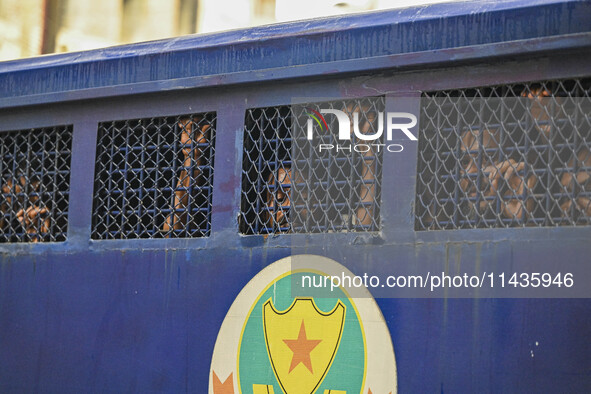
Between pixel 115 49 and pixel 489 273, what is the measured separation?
9.27ft

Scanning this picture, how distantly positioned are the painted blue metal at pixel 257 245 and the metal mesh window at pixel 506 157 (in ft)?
0.28

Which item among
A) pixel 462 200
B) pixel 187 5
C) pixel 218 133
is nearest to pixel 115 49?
pixel 218 133

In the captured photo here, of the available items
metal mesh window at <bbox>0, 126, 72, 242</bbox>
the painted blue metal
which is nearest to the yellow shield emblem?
the painted blue metal

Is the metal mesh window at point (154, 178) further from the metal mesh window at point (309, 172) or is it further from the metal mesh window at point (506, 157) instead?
the metal mesh window at point (506, 157)

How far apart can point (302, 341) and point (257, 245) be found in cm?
59

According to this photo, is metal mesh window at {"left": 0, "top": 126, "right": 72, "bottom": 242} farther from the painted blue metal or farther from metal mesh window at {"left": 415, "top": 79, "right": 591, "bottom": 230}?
metal mesh window at {"left": 415, "top": 79, "right": 591, "bottom": 230}

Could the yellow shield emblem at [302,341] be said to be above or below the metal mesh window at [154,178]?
below

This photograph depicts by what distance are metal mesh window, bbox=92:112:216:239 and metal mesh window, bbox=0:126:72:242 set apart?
33 centimetres

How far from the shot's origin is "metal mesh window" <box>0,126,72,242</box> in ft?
18.5

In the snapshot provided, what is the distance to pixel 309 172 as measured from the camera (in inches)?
187

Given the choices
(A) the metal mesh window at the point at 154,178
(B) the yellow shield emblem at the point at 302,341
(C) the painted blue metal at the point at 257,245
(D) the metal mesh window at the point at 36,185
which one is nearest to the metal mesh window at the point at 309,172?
(C) the painted blue metal at the point at 257,245

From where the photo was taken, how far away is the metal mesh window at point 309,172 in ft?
15.1

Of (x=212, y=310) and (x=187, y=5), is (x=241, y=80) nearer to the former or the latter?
(x=212, y=310)

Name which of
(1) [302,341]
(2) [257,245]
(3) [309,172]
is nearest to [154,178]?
(2) [257,245]
